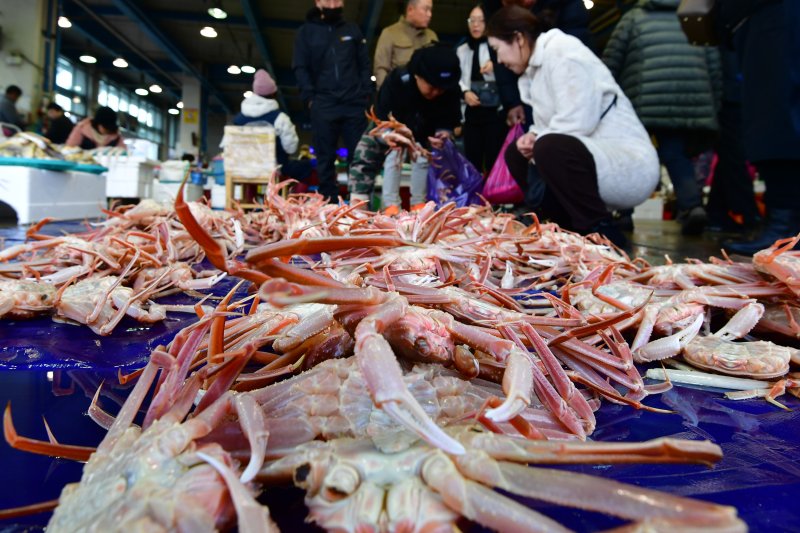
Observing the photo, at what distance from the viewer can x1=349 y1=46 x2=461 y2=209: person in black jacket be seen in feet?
12.9

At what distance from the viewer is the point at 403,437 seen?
531 millimetres

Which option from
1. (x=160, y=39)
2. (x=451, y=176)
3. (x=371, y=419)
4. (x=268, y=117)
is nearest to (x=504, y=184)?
(x=451, y=176)

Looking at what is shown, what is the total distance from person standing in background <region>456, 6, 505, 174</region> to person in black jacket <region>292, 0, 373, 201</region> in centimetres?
106

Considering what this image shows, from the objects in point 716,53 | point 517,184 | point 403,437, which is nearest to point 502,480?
point 403,437

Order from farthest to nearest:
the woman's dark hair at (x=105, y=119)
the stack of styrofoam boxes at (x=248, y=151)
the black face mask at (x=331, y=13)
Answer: the woman's dark hair at (x=105, y=119) < the stack of styrofoam boxes at (x=248, y=151) < the black face mask at (x=331, y=13)

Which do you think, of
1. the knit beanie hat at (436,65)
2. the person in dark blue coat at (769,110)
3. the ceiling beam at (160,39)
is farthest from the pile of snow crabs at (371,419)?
the ceiling beam at (160,39)

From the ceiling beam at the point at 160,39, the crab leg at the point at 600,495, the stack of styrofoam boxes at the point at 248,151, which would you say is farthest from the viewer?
the ceiling beam at the point at 160,39

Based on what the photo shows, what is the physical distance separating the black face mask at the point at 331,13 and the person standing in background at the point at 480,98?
126 centimetres

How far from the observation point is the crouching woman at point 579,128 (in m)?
3.00

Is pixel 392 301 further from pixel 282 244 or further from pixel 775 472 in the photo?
pixel 775 472

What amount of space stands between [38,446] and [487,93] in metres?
4.70

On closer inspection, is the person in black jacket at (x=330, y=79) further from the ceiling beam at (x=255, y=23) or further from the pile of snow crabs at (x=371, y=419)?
the ceiling beam at (x=255, y=23)

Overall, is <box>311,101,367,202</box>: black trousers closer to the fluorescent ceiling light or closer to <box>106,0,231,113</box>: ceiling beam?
the fluorescent ceiling light

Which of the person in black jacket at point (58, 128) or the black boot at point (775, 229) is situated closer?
the black boot at point (775, 229)
